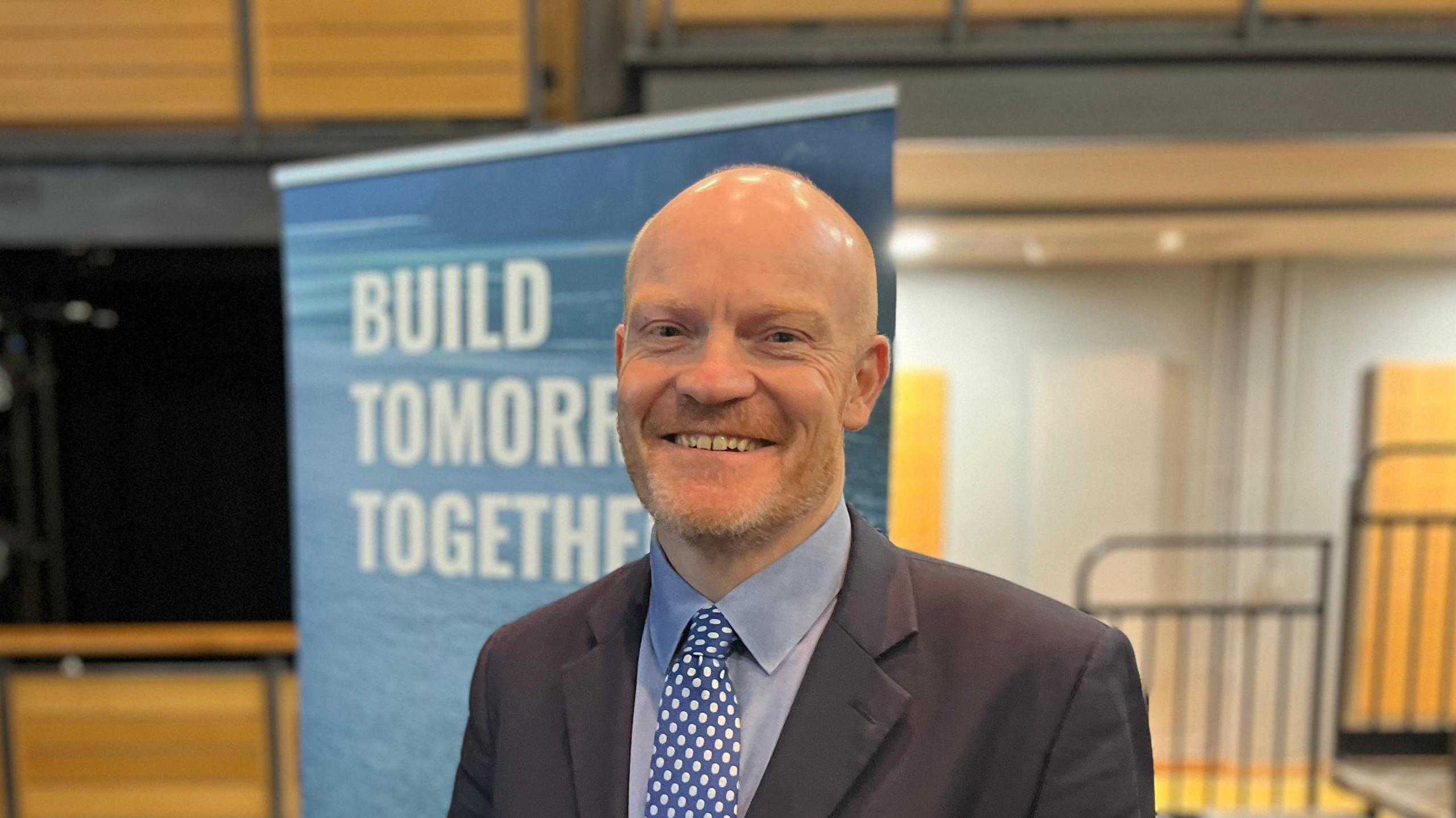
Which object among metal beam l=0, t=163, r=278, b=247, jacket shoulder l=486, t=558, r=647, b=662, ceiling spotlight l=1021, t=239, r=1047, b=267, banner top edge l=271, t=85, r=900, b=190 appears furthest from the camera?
ceiling spotlight l=1021, t=239, r=1047, b=267

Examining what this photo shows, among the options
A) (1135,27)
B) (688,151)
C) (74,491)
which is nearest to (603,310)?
(688,151)

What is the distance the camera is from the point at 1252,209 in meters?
4.21

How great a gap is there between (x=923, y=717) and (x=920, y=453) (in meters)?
4.80

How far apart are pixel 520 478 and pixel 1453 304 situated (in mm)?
6015

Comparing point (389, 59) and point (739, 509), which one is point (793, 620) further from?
point (389, 59)

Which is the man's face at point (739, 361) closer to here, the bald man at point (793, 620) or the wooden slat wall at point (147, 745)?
the bald man at point (793, 620)

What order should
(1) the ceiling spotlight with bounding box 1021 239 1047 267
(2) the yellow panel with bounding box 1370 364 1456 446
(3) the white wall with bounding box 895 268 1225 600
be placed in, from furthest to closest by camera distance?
(3) the white wall with bounding box 895 268 1225 600 < (2) the yellow panel with bounding box 1370 364 1456 446 < (1) the ceiling spotlight with bounding box 1021 239 1047 267

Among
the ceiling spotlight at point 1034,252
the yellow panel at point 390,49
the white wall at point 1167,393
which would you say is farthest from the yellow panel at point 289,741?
the ceiling spotlight at point 1034,252

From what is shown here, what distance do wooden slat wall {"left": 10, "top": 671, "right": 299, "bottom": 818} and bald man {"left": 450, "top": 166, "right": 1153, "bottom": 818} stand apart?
2.75 metres

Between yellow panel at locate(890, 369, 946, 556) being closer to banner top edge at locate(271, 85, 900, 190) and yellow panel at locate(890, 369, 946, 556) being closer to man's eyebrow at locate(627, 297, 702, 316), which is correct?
banner top edge at locate(271, 85, 900, 190)

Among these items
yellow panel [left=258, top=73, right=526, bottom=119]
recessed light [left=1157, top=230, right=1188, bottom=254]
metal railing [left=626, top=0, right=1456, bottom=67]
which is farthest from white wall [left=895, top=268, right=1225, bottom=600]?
yellow panel [left=258, top=73, right=526, bottom=119]

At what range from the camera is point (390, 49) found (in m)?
3.17

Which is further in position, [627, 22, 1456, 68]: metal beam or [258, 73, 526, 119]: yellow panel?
[258, 73, 526, 119]: yellow panel

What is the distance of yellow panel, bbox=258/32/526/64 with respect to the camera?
3139mm
